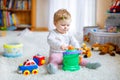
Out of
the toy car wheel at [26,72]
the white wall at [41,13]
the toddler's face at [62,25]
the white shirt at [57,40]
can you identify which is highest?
the white wall at [41,13]

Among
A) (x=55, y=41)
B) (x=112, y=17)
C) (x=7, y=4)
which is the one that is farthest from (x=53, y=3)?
(x=55, y=41)

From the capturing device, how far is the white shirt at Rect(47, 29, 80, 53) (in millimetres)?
1640

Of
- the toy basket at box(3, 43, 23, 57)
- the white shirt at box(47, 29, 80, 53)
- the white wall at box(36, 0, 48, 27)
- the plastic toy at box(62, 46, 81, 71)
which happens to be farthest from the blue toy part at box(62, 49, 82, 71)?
the white wall at box(36, 0, 48, 27)

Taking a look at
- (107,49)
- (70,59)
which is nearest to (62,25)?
(70,59)

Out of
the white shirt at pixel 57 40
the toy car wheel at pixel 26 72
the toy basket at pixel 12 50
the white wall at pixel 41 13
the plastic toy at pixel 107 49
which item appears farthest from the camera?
the white wall at pixel 41 13

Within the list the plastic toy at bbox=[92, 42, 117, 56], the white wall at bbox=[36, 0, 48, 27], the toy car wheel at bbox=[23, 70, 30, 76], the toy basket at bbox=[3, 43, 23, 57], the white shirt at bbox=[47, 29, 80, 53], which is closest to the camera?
the toy car wheel at bbox=[23, 70, 30, 76]

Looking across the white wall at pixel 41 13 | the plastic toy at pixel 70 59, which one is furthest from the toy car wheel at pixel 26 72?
the white wall at pixel 41 13

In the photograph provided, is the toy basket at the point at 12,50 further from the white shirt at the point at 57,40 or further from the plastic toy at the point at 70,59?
the plastic toy at the point at 70,59

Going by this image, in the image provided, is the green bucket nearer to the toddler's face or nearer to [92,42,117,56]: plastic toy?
the toddler's face

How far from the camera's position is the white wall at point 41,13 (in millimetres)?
3775

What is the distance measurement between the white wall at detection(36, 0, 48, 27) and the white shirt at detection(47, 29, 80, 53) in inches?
84.2

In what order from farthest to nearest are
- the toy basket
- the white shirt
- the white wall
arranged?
1. the white wall
2. the toy basket
3. the white shirt

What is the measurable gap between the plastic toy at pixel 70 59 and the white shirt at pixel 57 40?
0.41 ft

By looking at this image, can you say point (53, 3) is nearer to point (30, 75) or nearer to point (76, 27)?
point (76, 27)
